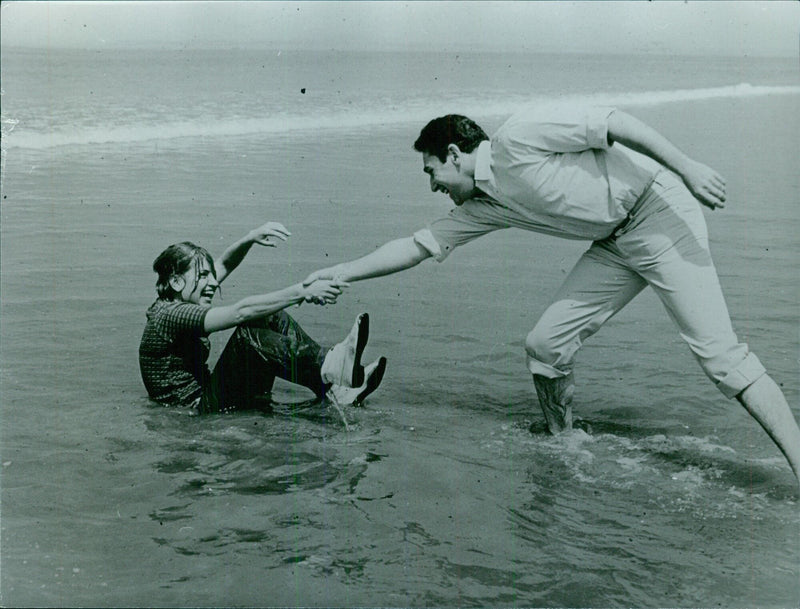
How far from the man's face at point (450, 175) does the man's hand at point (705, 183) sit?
1034 mm

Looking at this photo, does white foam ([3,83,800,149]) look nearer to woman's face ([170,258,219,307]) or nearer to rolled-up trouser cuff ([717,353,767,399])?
A: woman's face ([170,258,219,307])

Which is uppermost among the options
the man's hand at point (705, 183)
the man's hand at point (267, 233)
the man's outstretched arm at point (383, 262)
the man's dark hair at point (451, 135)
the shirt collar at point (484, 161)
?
the man's dark hair at point (451, 135)

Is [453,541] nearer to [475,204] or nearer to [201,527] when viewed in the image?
[201,527]

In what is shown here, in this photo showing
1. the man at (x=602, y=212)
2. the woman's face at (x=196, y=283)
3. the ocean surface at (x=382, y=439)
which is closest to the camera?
the ocean surface at (x=382, y=439)

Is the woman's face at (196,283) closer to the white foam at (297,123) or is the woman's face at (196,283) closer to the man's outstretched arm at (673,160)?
the man's outstretched arm at (673,160)

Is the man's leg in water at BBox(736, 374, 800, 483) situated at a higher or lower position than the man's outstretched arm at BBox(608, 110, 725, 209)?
lower

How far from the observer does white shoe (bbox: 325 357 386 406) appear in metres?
5.30

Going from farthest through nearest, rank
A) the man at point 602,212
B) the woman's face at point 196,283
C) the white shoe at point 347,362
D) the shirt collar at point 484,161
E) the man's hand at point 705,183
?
the woman's face at point 196,283 → the white shoe at point 347,362 → the shirt collar at point 484,161 → the man at point 602,212 → the man's hand at point 705,183

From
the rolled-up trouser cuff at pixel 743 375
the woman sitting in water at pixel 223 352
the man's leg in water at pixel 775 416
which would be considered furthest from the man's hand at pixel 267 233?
the man's leg in water at pixel 775 416

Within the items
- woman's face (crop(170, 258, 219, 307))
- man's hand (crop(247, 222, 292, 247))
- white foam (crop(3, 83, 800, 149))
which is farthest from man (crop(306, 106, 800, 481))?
white foam (crop(3, 83, 800, 149))

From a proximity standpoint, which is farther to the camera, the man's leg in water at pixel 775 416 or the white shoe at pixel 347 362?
the white shoe at pixel 347 362

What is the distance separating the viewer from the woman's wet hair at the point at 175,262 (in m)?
5.13

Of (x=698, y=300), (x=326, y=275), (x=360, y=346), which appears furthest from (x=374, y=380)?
(x=698, y=300)

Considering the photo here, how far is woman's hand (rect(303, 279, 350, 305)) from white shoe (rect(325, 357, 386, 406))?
601mm
